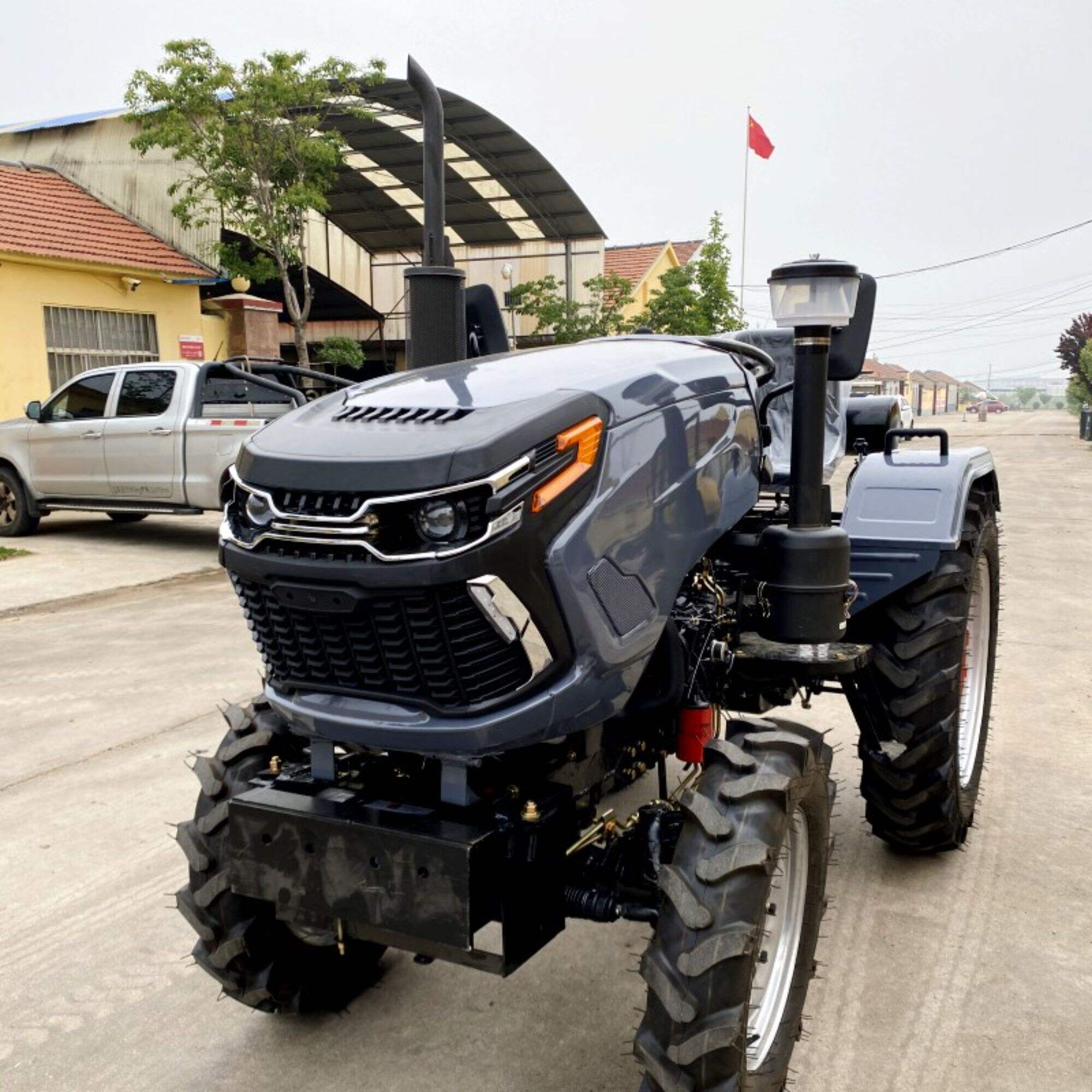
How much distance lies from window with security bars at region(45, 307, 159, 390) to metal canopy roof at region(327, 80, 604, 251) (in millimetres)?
4881

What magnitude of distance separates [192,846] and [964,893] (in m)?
2.34

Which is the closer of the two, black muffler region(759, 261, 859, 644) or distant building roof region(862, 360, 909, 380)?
black muffler region(759, 261, 859, 644)

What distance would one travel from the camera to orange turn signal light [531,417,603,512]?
2.15 meters

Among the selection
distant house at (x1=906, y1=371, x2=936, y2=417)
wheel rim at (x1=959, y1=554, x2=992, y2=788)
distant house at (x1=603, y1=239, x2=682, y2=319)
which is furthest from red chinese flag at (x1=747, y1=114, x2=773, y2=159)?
distant house at (x1=906, y1=371, x2=936, y2=417)

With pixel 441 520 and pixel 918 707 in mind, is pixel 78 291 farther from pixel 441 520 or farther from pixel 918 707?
pixel 441 520

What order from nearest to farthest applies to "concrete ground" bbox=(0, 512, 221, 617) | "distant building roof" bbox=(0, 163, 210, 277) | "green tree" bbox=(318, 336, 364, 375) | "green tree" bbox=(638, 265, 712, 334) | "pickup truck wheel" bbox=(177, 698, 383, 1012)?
"pickup truck wheel" bbox=(177, 698, 383, 1012) → "concrete ground" bbox=(0, 512, 221, 617) → "distant building roof" bbox=(0, 163, 210, 277) → "green tree" bbox=(318, 336, 364, 375) → "green tree" bbox=(638, 265, 712, 334)

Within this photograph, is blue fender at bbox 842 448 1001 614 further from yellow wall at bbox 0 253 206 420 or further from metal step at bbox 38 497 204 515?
yellow wall at bbox 0 253 206 420

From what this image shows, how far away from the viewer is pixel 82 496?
442 inches

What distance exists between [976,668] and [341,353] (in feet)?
53.2

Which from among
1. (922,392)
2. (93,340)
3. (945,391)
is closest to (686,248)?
(93,340)

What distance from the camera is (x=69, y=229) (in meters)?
15.8

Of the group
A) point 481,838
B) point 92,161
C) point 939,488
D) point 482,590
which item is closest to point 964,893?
point 939,488

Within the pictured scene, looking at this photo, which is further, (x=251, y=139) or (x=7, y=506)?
(x=251, y=139)

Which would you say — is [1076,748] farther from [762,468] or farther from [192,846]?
[192,846]
